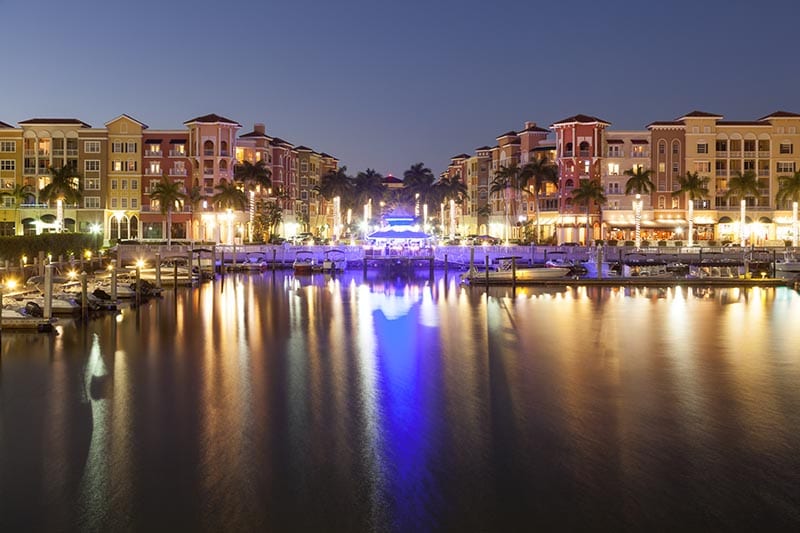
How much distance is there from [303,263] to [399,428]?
202 ft

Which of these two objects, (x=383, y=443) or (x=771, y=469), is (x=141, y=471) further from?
(x=771, y=469)

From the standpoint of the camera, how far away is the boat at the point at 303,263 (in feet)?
261

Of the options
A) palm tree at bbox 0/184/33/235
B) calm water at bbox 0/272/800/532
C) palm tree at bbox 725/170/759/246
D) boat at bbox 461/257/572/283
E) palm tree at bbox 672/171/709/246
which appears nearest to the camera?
calm water at bbox 0/272/800/532

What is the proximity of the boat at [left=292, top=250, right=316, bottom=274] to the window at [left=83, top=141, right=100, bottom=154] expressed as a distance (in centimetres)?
3733

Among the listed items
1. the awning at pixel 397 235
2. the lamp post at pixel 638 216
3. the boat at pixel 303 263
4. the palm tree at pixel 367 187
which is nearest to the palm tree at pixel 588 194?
the lamp post at pixel 638 216

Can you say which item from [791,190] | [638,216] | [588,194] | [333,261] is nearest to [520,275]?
[333,261]

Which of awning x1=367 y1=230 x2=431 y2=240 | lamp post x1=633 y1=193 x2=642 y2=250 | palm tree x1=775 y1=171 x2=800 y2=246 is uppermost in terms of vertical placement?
palm tree x1=775 y1=171 x2=800 y2=246

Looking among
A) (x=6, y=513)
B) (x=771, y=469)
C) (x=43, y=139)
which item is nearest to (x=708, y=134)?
(x=43, y=139)

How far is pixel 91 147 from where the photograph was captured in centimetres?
10669

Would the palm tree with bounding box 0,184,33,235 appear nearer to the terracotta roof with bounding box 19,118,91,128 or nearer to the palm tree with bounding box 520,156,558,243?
the terracotta roof with bounding box 19,118,91,128

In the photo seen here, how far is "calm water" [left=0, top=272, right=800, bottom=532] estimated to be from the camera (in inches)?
577

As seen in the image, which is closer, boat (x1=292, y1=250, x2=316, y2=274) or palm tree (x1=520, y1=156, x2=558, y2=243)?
boat (x1=292, y1=250, x2=316, y2=274)

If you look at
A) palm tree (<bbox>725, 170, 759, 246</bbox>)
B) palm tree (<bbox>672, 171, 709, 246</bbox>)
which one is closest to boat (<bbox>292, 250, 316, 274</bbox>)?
palm tree (<bbox>672, 171, 709, 246</bbox>)

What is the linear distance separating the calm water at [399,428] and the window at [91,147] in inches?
2936
